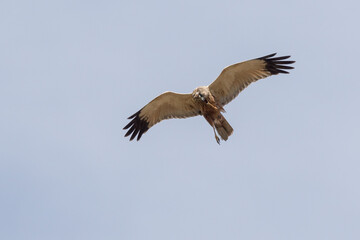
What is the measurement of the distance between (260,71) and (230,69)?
1.03 metres

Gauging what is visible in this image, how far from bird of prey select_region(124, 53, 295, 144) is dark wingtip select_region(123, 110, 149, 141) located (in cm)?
57

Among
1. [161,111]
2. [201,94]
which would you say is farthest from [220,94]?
[161,111]

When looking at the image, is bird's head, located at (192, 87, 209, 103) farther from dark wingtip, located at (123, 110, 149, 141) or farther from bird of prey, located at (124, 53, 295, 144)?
dark wingtip, located at (123, 110, 149, 141)

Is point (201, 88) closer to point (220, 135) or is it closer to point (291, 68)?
point (220, 135)

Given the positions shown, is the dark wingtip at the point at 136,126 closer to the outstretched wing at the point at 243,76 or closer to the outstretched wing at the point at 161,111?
the outstretched wing at the point at 161,111

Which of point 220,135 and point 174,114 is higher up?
point 174,114

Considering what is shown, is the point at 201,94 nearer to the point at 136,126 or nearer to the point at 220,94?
the point at 220,94

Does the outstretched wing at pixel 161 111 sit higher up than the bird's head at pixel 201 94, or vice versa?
the outstretched wing at pixel 161 111

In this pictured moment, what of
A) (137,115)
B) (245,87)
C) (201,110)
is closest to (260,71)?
(245,87)

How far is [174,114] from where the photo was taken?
21.8 m

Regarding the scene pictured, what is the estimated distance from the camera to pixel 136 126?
873 inches

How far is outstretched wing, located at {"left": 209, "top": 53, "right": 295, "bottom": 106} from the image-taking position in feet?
68.0

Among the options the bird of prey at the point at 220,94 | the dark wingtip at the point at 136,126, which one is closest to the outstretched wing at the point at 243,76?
the bird of prey at the point at 220,94

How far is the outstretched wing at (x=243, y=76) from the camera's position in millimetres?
20719
